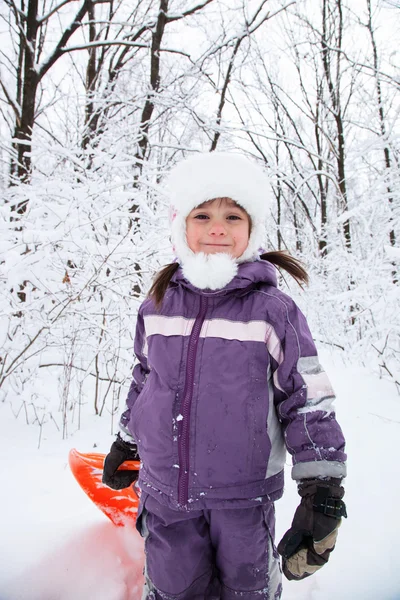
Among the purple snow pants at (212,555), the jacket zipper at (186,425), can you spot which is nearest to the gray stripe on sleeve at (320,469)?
the purple snow pants at (212,555)

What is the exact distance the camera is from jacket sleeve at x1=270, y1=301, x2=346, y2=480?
1121 millimetres

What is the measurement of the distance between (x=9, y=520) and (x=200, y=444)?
1.19 m

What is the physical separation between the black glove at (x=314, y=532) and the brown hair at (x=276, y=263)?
28.3 inches

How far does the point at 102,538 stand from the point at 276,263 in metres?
1.41

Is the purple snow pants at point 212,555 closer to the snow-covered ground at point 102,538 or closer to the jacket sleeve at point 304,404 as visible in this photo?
the jacket sleeve at point 304,404

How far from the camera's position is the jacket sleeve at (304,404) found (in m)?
1.12

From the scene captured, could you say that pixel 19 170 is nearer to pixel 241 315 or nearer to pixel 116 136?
pixel 116 136

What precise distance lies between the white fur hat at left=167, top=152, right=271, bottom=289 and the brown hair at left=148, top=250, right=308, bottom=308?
0.09 meters

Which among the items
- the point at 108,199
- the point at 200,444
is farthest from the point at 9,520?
the point at 108,199

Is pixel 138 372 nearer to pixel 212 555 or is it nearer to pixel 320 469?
pixel 212 555

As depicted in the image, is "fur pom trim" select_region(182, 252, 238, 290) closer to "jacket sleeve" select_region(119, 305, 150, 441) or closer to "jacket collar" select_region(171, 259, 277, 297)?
"jacket collar" select_region(171, 259, 277, 297)

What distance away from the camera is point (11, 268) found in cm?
282

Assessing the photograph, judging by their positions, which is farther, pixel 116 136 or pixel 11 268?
pixel 116 136

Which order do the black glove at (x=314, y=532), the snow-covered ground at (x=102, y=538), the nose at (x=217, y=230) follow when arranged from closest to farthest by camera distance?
1. the black glove at (x=314, y=532)
2. the nose at (x=217, y=230)
3. the snow-covered ground at (x=102, y=538)
